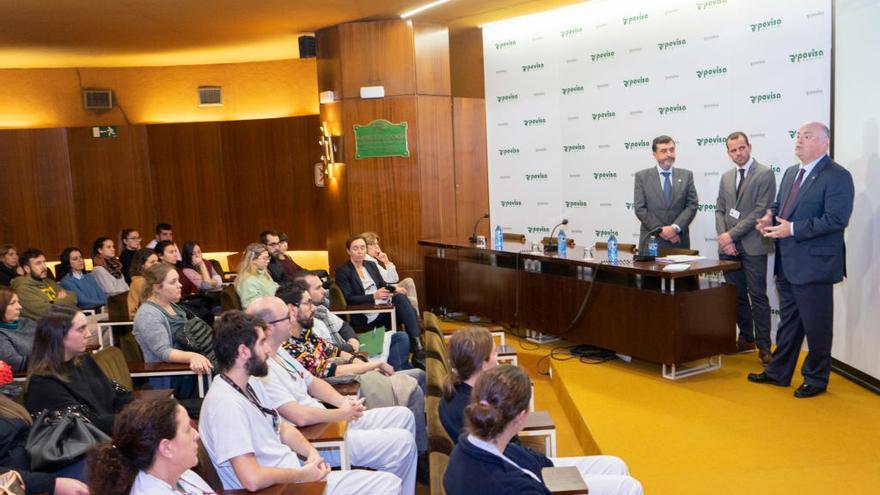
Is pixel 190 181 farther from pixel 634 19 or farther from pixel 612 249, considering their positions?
pixel 612 249

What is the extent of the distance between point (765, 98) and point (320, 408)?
197 inches

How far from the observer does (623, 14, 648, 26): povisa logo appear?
24.2 ft

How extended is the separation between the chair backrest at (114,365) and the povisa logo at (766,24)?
225 inches

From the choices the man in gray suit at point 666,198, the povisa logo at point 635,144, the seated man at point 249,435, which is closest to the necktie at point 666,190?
the man in gray suit at point 666,198

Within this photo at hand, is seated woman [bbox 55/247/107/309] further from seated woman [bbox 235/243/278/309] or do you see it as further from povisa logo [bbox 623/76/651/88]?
povisa logo [bbox 623/76/651/88]

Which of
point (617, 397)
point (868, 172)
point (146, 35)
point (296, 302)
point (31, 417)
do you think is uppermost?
point (146, 35)

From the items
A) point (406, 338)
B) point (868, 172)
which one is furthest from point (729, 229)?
point (406, 338)

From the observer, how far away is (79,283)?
6.96 meters

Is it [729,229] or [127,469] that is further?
[729,229]

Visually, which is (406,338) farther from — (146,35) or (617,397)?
(146,35)

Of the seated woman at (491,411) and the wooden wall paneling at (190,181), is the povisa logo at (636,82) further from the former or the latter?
the wooden wall paneling at (190,181)

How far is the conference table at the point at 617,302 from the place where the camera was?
5023 mm

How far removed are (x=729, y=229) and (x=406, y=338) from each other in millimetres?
2760

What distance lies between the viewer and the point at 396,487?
2.90m
